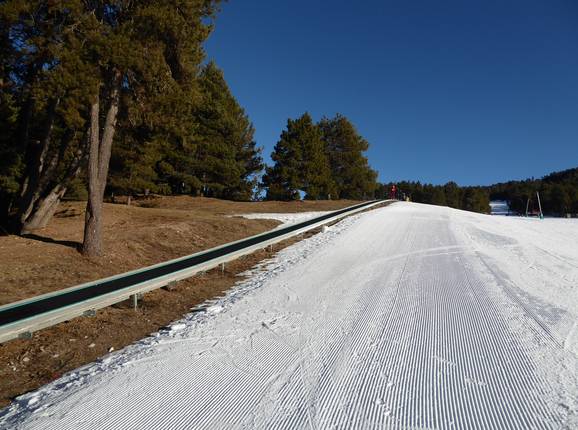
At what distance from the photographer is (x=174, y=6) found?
10.0 m

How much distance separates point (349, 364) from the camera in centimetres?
398

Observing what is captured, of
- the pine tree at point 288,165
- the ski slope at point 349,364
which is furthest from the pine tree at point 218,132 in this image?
the ski slope at point 349,364

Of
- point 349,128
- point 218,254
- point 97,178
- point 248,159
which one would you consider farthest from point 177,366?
point 349,128

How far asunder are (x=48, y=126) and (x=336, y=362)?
12.6m

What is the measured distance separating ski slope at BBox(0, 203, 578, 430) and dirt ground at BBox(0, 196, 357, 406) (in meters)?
0.58

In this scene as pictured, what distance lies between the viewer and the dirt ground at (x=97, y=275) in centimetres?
471

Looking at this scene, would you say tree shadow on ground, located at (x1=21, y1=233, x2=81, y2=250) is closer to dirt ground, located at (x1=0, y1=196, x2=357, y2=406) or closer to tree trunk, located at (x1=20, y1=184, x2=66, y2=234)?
dirt ground, located at (x1=0, y1=196, x2=357, y2=406)

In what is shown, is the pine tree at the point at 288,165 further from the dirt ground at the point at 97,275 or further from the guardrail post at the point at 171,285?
the guardrail post at the point at 171,285

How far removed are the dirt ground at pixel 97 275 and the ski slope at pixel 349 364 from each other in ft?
1.90

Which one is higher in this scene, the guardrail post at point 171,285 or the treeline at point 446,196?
the treeline at point 446,196

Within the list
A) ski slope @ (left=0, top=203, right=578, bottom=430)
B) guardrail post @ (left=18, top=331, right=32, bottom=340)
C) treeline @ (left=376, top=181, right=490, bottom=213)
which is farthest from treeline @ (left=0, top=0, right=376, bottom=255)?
treeline @ (left=376, top=181, right=490, bottom=213)

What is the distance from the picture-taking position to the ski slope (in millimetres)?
3088

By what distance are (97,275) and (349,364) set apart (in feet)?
24.7

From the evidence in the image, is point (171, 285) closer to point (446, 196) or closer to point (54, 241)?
point (54, 241)
